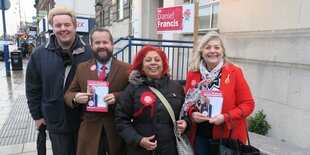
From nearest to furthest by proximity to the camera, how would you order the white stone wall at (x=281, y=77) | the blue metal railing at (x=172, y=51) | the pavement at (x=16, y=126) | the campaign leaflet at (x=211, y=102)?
the campaign leaflet at (x=211, y=102) → the white stone wall at (x=281, y=77) → the pavement at (x=16, y=126) → the blue metal railing at (x=172, y=51)

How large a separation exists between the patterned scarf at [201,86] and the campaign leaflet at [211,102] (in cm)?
11

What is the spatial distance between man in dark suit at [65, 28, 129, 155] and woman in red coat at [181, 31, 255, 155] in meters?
0.69

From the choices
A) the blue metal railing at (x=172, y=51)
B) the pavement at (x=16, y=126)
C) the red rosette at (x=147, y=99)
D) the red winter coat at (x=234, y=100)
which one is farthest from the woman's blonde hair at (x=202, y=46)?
the pavement at (x=16, y=126)

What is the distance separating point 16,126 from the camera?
5.16 metres

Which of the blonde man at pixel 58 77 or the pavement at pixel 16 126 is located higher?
the blonde man at pixel 58 77

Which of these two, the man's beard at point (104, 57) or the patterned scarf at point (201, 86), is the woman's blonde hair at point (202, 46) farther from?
the man's beard at point (104, 57)

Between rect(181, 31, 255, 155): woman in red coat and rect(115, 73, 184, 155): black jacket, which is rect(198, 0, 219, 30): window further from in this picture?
rect(115, 73, 184, 155): black jacket

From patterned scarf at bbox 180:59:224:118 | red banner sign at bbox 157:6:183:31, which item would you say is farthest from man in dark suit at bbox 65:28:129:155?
red banner sign at bbox 157:6:183:31

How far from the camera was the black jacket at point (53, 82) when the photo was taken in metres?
2.42

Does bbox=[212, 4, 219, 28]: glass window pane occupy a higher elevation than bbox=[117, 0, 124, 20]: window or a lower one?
lower

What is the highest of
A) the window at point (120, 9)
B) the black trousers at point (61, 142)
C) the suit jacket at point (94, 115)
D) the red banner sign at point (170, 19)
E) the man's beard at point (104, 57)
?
the window at point (120, 9)

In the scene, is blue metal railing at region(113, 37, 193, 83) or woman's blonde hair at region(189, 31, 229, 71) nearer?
woman's blonde hair at region(189, 31, 229, 71)

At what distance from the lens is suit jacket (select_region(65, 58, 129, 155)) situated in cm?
228

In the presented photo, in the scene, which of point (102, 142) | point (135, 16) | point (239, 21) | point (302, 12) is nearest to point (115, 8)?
point (135, 16)
